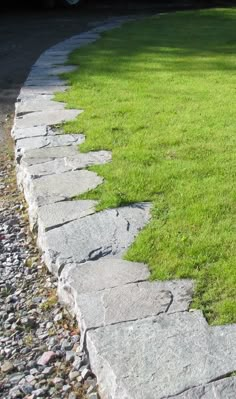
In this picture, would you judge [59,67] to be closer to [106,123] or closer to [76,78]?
[76,78]

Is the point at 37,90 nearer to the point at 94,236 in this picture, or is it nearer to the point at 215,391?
the point at 94,236

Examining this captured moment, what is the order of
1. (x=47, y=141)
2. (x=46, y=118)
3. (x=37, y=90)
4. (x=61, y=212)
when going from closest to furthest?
(x=61, y=212) → (x=47, y=141) → (x=46, y=118) → (x=37, y=90)

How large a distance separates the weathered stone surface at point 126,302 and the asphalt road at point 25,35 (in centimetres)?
273

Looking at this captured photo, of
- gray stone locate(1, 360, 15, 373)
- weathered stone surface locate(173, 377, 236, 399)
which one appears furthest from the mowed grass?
gray stone locate(1, 360, 15, 373)

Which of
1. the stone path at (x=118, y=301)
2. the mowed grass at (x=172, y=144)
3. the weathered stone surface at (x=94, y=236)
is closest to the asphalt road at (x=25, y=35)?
the mowed grass at (x=172, y=144)

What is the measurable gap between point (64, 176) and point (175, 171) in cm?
64

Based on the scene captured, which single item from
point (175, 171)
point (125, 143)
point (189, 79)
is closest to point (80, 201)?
point (175, 171)

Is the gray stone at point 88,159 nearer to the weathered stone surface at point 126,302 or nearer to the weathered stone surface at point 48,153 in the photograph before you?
the weathered stone surface at point 48,153

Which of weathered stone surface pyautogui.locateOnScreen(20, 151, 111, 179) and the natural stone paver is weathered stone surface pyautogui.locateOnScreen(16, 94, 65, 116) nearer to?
weathered stone surface pyautogui.locateOnScreen(20, 151, 111, 179)

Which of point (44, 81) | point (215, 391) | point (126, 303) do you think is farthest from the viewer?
point (44, 81)

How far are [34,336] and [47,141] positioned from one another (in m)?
2.11

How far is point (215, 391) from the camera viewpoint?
6.56 ft

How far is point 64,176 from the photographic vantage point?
12.2 feet

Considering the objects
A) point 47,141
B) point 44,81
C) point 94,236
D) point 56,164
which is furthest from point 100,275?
point 44,81
